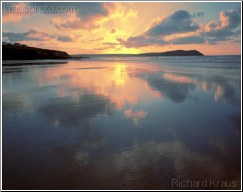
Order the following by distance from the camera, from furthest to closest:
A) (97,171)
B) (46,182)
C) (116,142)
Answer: (116,142), (97,171), (46,182)

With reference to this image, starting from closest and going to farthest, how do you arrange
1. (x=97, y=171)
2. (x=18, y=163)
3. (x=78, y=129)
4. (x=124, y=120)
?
1. (x=97, y=171)
2. (x=18, y=163)
3. (x=78, y=129)
4. (x=124, y=120)

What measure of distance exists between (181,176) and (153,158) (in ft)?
2.71

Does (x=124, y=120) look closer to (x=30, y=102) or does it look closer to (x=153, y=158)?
(x=153, y=158)

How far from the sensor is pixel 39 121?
27.5 feet

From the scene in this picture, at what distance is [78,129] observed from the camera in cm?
759

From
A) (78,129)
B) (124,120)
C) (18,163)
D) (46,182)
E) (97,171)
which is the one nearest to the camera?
(46,182)

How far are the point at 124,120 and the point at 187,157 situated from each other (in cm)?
306

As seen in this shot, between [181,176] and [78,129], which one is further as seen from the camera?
[78,129]

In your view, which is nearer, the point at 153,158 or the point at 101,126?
the point at 153,158

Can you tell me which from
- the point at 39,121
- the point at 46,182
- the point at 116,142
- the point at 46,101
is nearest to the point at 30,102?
the point at 46,101

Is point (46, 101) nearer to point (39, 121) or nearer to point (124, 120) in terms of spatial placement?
point (39, 121)

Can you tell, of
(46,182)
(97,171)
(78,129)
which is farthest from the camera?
(78,129)

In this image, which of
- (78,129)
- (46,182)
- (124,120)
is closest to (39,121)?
(78,129)

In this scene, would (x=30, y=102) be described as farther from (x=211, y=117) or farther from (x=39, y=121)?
(x=211, y=117)
